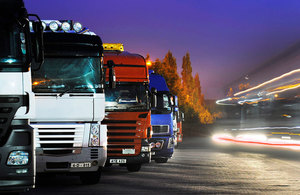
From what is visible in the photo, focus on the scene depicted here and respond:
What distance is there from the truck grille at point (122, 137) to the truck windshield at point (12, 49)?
285 inches

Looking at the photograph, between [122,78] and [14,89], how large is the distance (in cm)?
809

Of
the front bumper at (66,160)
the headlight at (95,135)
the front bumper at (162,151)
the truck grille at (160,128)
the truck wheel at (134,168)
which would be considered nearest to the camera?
the front bumper at (66,160)

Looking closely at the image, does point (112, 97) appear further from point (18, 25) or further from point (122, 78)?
point (18, 25)

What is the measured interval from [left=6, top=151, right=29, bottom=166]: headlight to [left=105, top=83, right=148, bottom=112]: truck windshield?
7349 millimetres

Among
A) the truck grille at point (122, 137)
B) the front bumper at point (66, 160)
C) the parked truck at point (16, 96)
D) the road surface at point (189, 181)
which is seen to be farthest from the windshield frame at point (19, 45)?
the truck grille at point (122, 137)

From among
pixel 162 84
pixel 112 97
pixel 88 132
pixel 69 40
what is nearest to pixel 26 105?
pixel 88 132

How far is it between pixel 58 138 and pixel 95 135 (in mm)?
771

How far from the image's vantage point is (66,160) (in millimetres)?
11844

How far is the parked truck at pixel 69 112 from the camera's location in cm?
1185

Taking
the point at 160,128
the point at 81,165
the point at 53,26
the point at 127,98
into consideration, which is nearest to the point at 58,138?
the point at 81,165

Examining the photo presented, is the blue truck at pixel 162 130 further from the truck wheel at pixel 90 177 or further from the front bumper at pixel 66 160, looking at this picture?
the front bumper at pixel 66 160

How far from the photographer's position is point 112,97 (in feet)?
51.8

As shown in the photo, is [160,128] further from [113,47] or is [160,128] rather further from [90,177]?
[90,177]

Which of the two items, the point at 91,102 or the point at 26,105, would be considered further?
the point at 91,102
